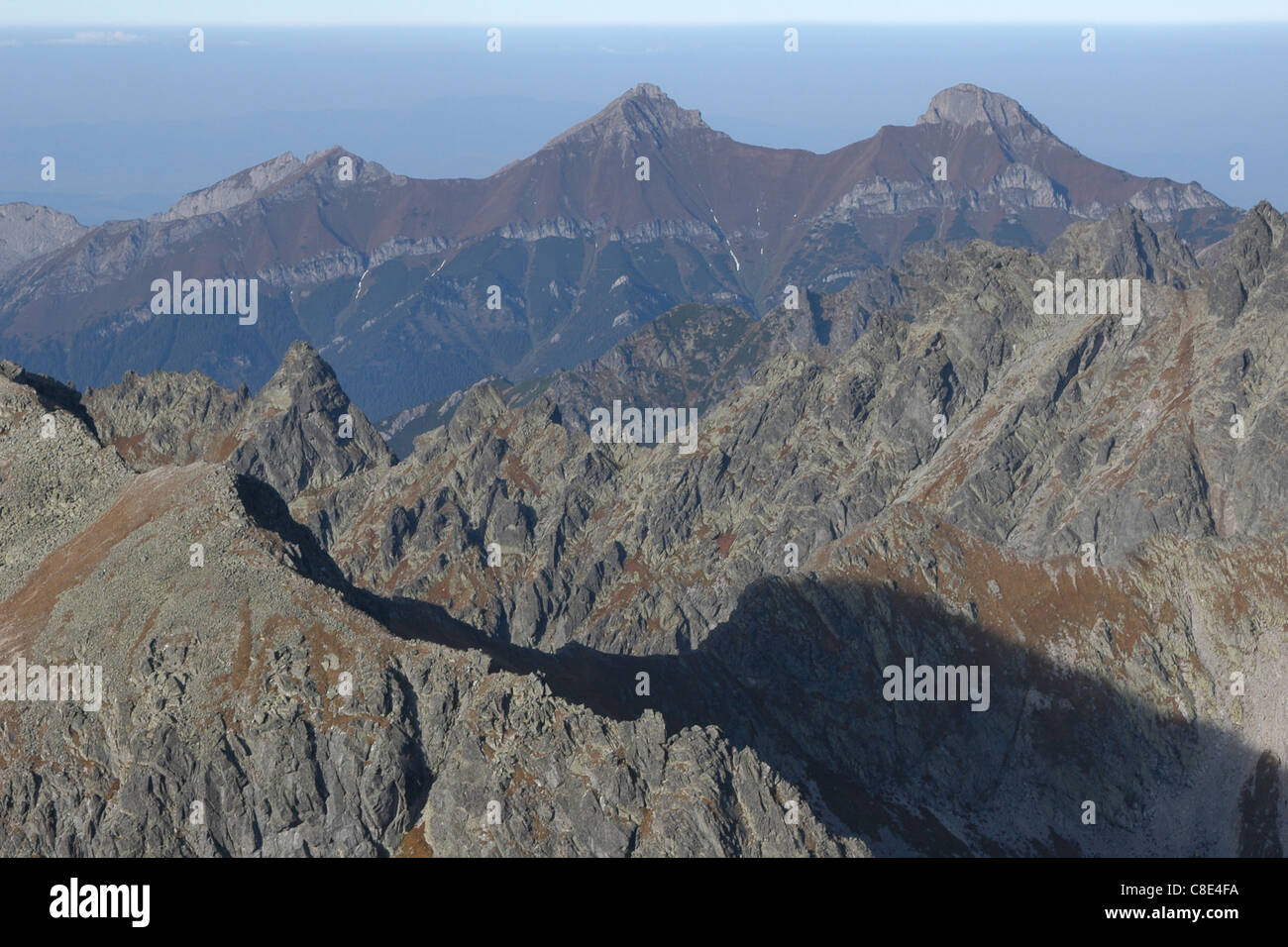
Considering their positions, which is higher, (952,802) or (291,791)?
(291,791)

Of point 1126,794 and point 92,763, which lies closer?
point 92,763

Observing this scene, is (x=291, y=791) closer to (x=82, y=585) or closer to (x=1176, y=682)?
(x=82, y=585)

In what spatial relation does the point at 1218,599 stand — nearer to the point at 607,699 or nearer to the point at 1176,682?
the point at 1176,682

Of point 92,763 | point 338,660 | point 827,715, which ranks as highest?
point 338,660

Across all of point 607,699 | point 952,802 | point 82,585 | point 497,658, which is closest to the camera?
point 82,585

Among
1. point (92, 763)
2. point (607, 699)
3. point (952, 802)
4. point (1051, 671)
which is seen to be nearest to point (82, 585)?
point (92, 763)

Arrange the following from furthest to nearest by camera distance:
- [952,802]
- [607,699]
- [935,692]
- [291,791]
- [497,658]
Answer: [935,692]
[952,802]
[607,699]
[497,658]
[291,791]
